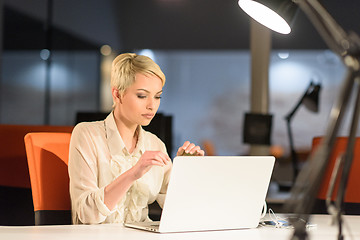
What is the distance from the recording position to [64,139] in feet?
Answer: 7.62

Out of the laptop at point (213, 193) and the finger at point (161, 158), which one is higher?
the finger at point (161, 158)

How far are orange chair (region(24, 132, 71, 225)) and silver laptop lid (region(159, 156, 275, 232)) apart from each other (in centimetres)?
72

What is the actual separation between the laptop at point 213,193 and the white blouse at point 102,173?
289 mm

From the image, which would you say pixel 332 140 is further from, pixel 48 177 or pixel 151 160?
pixel 48 177

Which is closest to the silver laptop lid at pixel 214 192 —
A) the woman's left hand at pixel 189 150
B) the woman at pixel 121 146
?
the woman's left hand at pixel 189 150

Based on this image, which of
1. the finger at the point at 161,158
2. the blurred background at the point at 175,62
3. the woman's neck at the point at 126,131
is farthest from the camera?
the blurred background at the point at 175,62

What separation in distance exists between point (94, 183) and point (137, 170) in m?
0.30

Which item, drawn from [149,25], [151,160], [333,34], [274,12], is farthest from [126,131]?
[149,25]

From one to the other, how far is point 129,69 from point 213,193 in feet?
2.30

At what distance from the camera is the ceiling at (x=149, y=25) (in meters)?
6.67

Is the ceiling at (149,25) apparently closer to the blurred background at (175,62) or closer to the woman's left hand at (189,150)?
the blurred background at (175,62)

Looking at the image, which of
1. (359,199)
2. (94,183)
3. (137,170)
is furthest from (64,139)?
(359,199)

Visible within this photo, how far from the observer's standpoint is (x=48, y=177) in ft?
7.35

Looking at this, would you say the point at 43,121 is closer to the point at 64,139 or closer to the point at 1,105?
the point at 1,105
